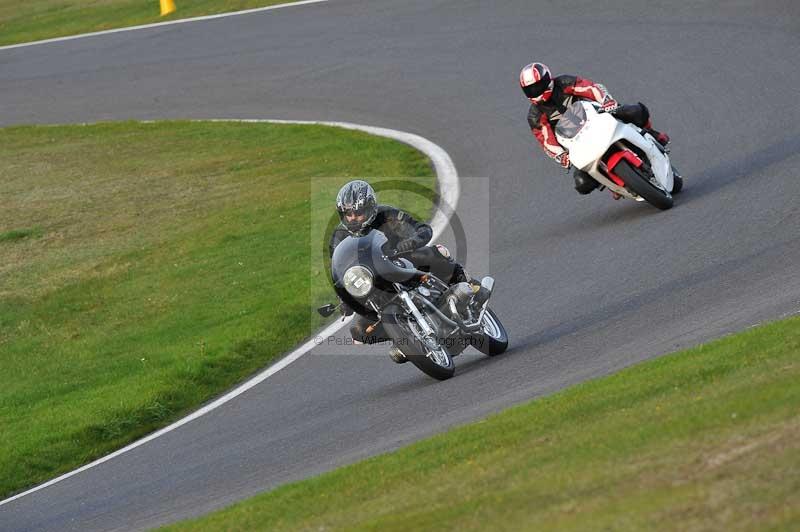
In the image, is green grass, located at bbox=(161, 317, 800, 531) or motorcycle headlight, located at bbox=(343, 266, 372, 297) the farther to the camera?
motorcycle headlight, located at bbox=(343, 266, 372, 297)

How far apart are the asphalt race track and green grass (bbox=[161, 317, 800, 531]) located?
994 mm

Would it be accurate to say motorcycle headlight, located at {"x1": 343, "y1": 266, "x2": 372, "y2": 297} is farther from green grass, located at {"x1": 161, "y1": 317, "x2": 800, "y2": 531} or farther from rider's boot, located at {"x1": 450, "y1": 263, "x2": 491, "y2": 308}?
green grass, located at {"x1": 161, "y1": 317, "x2": 800, "y2": 531}

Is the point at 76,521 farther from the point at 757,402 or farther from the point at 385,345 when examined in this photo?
the point at 757,402

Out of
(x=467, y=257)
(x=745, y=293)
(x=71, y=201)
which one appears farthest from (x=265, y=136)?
(x=745, y=293)

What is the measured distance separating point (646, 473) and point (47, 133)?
70.6 ft

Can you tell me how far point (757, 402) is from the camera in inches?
261

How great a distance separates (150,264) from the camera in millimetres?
17109

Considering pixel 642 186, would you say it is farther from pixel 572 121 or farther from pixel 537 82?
pixel 537 82

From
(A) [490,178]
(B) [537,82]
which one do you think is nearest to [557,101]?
(B) [537,82]

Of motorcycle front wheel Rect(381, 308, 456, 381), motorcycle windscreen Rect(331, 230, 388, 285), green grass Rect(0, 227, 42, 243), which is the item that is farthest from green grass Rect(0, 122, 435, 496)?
motorcycle front wheel Rect(381, 308, 456, 381)

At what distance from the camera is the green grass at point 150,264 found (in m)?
12.5

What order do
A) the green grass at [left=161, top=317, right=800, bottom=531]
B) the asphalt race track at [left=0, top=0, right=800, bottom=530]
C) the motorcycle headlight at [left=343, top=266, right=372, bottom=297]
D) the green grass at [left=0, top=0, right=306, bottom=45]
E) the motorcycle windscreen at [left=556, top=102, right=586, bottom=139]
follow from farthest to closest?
the green grass at [left=0, top=0, right=306, bottom=45], the motorcycle windscreen at [left=556, top=102, right=586, bottom=139], the motorcycle headlight at [left=343, top=266, right=372, bottom=297], the asphalt race track at [left=0, top=0, right=800, bottom=530], the green grass at [left=161, top=317, right=800, bottom=531]

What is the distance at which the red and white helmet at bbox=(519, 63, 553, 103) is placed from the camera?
1459cm

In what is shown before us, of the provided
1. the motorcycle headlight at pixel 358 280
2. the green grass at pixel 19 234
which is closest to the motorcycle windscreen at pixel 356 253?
the motorcycle headlight at pixel 358 280
